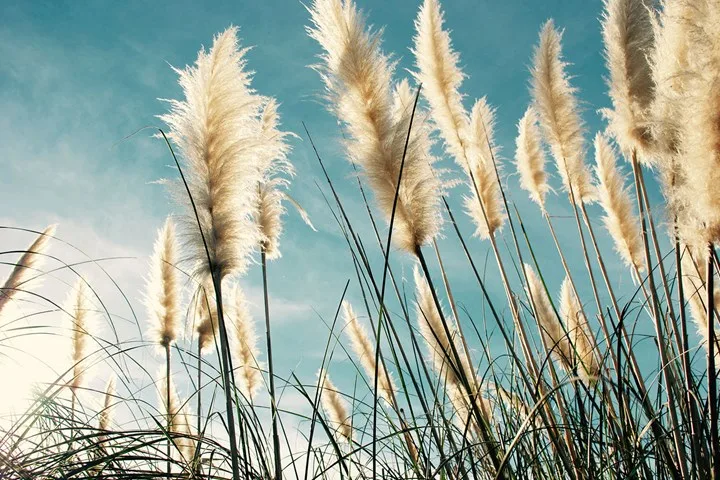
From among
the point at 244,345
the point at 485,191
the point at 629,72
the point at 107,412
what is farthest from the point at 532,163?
the point at 107,412

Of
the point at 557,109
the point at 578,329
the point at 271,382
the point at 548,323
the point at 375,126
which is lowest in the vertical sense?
the point at 271,382

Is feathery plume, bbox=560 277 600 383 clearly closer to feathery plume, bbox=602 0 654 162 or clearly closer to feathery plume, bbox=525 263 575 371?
feathery plume, bbox=525 263 575 371

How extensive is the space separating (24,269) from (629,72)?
3711 millimetres

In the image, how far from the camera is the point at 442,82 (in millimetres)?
4305

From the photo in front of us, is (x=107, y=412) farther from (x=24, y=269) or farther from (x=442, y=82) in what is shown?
(x=442, y=82)

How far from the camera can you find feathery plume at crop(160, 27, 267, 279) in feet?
9.18

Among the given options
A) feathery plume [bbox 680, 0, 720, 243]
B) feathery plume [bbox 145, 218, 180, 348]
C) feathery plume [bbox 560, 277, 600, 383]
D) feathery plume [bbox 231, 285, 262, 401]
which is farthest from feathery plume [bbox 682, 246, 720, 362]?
feathery plume [bbox 145, 218, 180, 348]

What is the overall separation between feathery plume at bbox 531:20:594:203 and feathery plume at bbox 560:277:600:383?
864 millimetres

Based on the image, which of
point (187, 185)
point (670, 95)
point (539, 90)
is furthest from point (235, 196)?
point (539, 90)

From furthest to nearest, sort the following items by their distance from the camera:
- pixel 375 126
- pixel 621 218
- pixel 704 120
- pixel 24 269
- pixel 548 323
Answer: pixel 621 218
pixel 548 323
pixel 24 269
pixel 375 126
pixel 704 120

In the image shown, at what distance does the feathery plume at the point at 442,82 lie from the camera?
430 centimetres

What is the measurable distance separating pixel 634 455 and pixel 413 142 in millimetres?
1774

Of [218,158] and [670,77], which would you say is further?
[218,158]

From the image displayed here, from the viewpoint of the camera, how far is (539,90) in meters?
4.40
